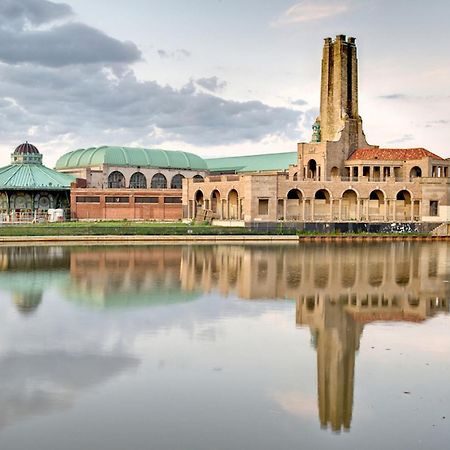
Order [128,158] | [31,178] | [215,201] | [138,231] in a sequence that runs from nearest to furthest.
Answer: [138,231] < [215,201] < [31,178] < [128,158]

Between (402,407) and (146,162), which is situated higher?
(146,162)

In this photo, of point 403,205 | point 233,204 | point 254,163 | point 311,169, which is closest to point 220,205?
point 233,204

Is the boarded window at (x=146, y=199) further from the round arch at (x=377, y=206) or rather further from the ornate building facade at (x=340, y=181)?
the round arch at (x=377, y=206)

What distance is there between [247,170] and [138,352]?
103075 millimetres

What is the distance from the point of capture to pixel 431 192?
3585 inches

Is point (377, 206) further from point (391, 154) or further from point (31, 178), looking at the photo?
point (31, 178)

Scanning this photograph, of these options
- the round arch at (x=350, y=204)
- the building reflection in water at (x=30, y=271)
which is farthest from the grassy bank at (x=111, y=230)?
the round arch at (x=350, y=204)

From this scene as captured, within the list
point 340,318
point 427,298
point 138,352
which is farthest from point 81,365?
Result: point 427,298

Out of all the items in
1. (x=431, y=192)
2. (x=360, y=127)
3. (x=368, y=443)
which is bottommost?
(x=368, y=443)

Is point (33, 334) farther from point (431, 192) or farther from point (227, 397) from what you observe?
point (431, 192)

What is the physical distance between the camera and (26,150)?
359 feet

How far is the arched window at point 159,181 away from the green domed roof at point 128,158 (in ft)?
5.50

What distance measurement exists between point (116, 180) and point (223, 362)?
93791 millimetres

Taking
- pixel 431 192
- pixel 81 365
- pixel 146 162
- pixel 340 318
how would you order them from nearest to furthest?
1. pixel 81 365
2. pixel 340 318
3. pixel 431 192
4. pixel 146 162
